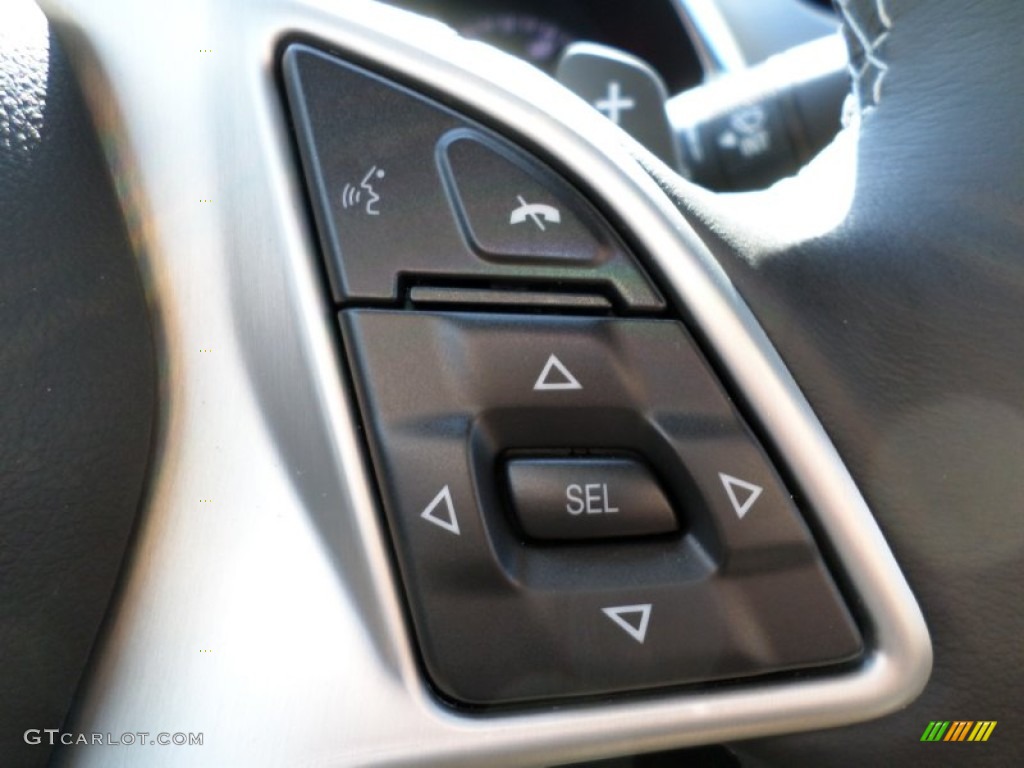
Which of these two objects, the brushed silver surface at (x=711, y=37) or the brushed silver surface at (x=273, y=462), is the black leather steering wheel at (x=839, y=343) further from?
the brushed silver surface at (x=711, y=37)

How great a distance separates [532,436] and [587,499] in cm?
4

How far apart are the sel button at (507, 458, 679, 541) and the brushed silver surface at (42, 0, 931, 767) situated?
0.07 meters

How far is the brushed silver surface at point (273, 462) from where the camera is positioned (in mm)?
540

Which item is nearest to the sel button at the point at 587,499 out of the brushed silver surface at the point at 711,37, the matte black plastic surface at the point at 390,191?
the matte black plastic surface at the point at 390,191

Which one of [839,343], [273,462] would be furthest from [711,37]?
[273,462]

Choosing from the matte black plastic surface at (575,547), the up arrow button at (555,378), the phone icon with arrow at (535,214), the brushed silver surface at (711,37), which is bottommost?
the brushed silver surface at (711,37)

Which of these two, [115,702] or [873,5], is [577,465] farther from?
[873,5]

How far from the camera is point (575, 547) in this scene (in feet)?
1.91

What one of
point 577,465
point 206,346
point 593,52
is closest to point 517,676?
point 577,465

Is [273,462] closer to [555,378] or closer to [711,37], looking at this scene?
[555,378]

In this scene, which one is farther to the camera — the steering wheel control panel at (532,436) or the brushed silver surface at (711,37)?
the brushed silver surface at (711,37)

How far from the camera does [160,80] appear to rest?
57cm

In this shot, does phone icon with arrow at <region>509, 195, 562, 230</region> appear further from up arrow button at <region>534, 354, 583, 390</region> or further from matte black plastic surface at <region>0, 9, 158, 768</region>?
matte black plastic surface at <region>0, 9, 158, 768</region>

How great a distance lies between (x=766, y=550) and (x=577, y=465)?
0.11 meters
